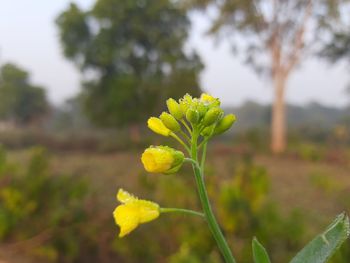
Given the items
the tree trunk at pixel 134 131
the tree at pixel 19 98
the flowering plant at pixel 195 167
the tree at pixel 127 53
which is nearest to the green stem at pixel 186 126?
the flowering plant at pixel 195 167

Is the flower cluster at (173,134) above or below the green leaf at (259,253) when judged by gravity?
above

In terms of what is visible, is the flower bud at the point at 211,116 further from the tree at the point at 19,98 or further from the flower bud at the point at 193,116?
the tree at the point at 19,98

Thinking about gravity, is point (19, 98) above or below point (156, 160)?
above

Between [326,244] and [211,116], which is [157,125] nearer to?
[211,116]

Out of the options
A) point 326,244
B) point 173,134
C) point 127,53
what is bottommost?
point 326,244

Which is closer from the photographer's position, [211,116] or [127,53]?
[211,116]

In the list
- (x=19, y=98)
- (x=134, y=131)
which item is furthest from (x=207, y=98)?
(x=19, y=98)

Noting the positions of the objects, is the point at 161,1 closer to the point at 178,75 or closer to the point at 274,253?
the point at 178,75

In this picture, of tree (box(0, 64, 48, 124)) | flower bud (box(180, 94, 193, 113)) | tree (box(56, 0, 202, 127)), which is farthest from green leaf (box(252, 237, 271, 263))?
tree (box(0, 64, 48, 124))

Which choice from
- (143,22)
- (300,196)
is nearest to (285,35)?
(143,22)
